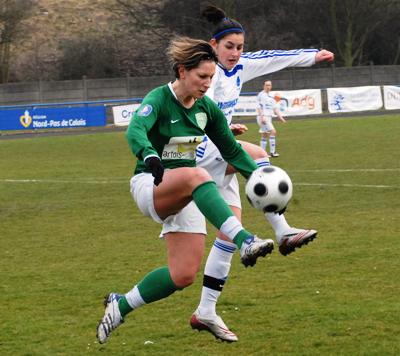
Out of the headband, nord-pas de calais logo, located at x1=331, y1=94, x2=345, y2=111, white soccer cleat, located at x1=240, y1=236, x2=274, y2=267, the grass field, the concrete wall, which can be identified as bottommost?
the grass field

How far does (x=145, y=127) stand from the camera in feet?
19.3

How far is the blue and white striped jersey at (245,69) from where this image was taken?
7465 millimetres

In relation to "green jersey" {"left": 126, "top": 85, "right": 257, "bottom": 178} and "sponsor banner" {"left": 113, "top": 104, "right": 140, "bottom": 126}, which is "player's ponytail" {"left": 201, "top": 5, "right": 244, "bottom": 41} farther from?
"sponsor banner" {"left": 113, "top": 104, "right": 140, "bottom": 126}

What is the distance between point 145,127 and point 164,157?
0.40m

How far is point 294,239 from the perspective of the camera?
6.34 metres

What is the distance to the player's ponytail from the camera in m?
7.15

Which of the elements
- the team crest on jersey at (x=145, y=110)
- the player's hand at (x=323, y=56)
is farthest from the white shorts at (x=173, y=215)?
the player's hand at (x=323, y=56)

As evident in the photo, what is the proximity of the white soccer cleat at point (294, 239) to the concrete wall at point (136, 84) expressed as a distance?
41072 millimetres

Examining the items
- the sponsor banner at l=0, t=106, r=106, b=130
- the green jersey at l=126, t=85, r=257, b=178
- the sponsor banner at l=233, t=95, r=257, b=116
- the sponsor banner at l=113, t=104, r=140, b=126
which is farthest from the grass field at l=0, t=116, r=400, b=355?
the sponsor banner at l=233, t=95, r=257, b=116

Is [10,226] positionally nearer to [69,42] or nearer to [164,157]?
[164,157]

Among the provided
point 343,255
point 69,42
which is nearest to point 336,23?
point 69,42

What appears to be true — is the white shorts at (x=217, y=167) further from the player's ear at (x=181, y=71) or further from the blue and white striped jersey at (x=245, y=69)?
the player's ear at (x=181, y=71)

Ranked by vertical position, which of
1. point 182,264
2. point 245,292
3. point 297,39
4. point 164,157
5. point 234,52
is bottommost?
point 245,292

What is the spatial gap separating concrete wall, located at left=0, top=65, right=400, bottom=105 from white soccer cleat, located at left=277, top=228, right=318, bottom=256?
1617 inches
